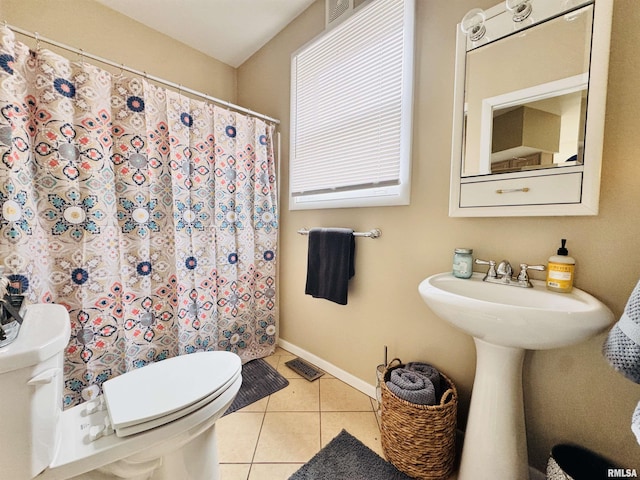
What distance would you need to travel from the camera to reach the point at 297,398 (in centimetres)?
147

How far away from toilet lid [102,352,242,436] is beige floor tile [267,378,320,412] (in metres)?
0.59

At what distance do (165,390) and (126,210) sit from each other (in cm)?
95

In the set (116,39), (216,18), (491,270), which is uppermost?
(216,18)

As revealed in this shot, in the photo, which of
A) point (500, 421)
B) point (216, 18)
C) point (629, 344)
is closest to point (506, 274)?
point (629, 344)

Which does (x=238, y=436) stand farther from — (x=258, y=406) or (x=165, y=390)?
(x=165, y=390)

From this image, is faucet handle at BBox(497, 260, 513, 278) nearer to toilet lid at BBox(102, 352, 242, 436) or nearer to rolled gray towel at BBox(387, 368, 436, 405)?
rolled gray towel at BBox(387, 368, 436, 405)

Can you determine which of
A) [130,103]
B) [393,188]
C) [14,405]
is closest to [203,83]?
[130,103]

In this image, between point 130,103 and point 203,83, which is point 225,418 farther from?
point 203,83

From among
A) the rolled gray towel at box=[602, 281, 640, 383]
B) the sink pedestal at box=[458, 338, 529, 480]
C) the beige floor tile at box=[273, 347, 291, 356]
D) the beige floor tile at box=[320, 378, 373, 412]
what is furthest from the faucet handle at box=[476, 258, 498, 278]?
the beige floor tile at box=[273, 347, 291, 356]

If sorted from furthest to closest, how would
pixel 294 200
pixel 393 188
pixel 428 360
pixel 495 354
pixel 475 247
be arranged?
1. pixel 294 200
2. pixel 393 188
3. pixel 428 360
4. pixel 475 247
5. pixel 495 354

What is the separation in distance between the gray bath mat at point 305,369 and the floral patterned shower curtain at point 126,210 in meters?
0.30

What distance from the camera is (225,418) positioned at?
133cm

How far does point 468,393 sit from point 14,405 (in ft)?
4.97

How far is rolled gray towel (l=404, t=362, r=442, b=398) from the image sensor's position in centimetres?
111
